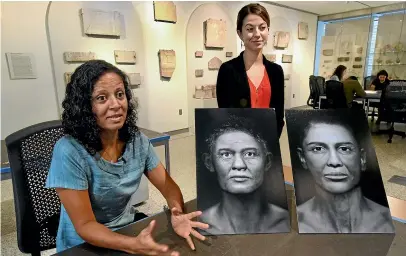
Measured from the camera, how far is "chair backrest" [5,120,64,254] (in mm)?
873

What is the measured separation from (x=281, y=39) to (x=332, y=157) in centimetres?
607

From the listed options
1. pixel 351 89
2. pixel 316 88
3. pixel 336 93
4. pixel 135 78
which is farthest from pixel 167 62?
pixel 316 88

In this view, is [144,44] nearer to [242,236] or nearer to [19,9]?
[19,9]

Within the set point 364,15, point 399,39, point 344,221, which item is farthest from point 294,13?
point 344,221

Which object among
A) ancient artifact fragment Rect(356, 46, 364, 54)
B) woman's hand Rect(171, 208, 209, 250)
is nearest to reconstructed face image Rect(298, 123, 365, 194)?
woman's hand Rect(171, 208, 209, 250)

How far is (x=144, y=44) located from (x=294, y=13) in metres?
4.40

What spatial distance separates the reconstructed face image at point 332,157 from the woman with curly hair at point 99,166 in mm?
370

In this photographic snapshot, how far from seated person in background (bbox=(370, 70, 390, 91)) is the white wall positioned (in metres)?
5.95

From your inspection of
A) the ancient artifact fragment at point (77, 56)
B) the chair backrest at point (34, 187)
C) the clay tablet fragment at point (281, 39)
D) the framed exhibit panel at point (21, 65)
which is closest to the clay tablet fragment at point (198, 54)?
the ancient artifact fragment at point (77, 56)

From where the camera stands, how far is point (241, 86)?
1.33 metres

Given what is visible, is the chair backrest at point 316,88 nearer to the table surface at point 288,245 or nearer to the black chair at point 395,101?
the black chair at point 395,101

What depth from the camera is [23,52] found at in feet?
10.1

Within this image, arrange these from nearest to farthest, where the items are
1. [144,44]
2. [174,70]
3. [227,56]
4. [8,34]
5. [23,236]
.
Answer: [23,236] → [8,34] → [144,44] → [174,70] → [227,56]

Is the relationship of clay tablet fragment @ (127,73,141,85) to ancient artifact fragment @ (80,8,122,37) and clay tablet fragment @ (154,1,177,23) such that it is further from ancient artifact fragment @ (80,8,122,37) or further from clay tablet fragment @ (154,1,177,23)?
clay tablet fragment @ (154,1,177,23)
